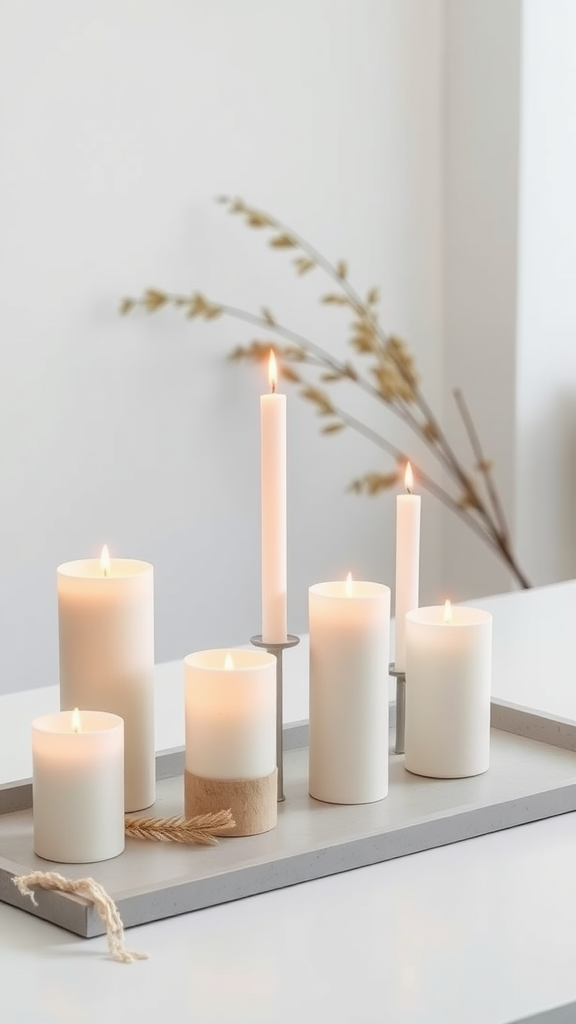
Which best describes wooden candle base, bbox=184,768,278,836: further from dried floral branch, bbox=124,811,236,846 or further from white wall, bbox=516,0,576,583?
white wall, bbox=516,0,576,583

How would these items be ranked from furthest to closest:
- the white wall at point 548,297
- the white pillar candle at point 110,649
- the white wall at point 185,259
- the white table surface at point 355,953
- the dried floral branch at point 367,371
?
the white wall at point 548,297, the dried floral branch at point 367,371, the white wall at point 185,259, the white pillar candle at point 110,649, the white table surface at point 355,953

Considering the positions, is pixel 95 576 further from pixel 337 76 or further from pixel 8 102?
pixel 337 76

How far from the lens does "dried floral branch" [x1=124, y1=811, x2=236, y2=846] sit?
2.79 feet

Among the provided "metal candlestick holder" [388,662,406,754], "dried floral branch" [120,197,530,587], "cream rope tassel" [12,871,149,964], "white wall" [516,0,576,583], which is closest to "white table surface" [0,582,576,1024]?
"cream rope tassel" [12,871,149,964]

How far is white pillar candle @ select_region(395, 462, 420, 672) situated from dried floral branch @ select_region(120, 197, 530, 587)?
1685 millimetres

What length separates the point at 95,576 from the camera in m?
0.94

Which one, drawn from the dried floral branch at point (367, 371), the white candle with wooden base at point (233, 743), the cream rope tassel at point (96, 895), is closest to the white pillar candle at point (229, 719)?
the white candle with wooden base at point (233, 743)

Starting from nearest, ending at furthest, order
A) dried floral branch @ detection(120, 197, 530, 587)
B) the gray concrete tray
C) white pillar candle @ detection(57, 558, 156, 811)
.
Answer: the gray concrete tray → white pillar candle @ detection(57, 558, 156, 811) → dried floral branch @ detection(120, 197, 530, 587)

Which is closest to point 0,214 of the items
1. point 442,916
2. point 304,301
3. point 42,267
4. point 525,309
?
point 42,267

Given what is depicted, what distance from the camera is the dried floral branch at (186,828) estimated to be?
0.85 meters

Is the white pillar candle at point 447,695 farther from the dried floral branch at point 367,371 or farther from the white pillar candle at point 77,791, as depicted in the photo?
the dried floral branch at point 367,371

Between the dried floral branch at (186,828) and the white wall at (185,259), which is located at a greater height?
the white wall at (185,259)

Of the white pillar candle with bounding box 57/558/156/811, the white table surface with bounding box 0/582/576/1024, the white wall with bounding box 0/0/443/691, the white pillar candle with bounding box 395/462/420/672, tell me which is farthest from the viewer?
the white wall with bounding box 0/0/443/691

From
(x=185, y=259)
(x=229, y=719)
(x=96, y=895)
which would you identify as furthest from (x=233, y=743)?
(x=185, y=259)
